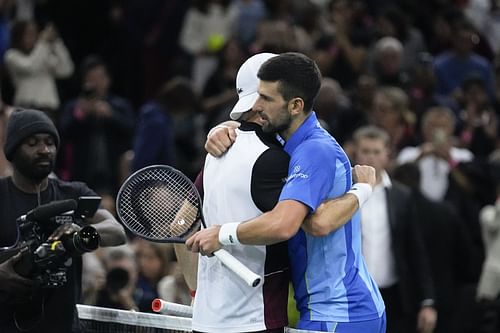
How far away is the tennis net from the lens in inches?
274

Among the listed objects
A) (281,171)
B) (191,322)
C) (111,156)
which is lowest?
(111,156)

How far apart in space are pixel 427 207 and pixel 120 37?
658cm

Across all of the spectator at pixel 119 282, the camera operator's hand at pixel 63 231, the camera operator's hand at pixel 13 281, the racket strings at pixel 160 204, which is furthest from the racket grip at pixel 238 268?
the spectator at pixel 119 282

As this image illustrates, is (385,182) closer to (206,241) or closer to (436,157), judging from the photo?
(436,157)

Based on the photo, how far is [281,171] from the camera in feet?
20.1

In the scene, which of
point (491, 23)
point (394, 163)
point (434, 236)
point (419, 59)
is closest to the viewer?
point (434, 236)

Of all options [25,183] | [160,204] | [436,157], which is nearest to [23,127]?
[25,183]

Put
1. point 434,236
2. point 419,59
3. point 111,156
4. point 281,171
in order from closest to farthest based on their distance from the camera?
point 281,171
point 434,236
point 111,156
point 419,59

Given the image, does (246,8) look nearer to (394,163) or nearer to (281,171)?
(394,163)

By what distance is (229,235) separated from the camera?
5.95m

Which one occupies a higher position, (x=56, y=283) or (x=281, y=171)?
(x=281, y=171)

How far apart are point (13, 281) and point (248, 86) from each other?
154 cm

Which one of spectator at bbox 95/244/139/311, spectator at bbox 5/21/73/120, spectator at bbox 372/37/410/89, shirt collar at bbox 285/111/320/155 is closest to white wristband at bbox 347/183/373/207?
shirt collar at bbox 285/111/320/155

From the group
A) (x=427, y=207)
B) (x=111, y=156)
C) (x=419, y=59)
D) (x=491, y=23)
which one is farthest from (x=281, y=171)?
(x=491, y=23)
